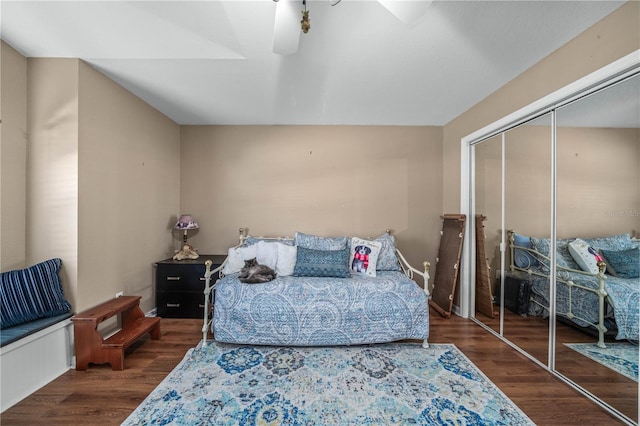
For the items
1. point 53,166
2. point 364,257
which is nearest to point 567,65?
point 364,257

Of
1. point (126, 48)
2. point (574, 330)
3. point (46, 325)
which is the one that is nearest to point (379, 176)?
point (574, 330)

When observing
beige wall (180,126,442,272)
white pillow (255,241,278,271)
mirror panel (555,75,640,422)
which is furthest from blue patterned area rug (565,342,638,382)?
white pillow (255,241,278,271)

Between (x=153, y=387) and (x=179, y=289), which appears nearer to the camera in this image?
(x=153, y=387)

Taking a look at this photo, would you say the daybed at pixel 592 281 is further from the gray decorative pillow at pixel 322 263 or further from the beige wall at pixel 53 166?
the beige wall at pixel 53 166

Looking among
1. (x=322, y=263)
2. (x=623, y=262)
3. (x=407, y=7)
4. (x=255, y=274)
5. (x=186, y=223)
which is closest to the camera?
(x=407, y=7)

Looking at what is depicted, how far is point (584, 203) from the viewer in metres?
1.88

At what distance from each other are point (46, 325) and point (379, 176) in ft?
12.1

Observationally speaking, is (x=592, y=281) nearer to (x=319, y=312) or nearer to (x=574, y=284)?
(x=574, y=284)

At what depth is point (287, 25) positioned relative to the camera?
1456 mm

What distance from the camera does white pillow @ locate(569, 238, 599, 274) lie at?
185 cm

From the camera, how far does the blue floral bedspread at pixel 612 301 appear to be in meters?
1.60

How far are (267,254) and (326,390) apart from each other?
5.19 feet

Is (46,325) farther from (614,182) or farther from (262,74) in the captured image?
(614,182)

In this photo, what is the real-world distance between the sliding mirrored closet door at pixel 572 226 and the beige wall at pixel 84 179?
12.7 feet
